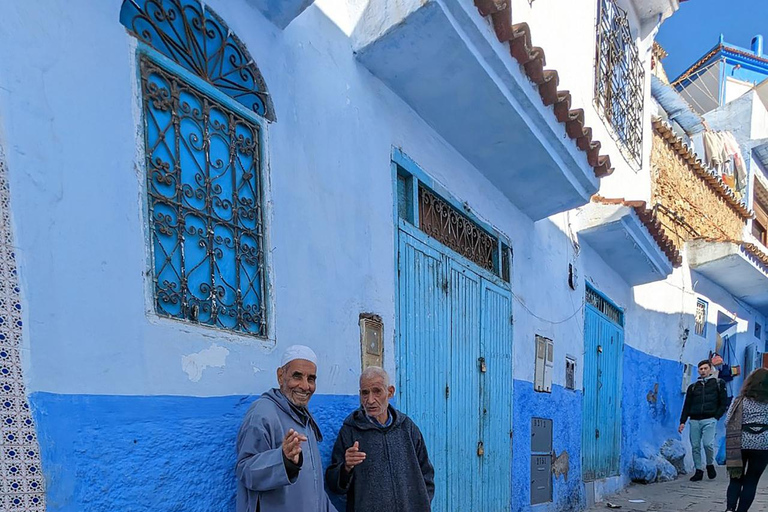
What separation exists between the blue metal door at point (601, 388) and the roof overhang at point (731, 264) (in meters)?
3.59

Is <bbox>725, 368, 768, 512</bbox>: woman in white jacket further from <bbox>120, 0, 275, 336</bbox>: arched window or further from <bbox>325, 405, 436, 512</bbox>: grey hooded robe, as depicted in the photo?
<bbox>120, 0, 275, 336</bbox>: arched window

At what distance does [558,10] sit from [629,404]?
5815 mm

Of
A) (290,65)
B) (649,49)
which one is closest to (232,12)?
(290,65)

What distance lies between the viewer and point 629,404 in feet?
30.3

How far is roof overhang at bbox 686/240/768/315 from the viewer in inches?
445

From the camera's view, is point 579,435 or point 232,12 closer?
point 232,12

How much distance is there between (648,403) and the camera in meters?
10.0

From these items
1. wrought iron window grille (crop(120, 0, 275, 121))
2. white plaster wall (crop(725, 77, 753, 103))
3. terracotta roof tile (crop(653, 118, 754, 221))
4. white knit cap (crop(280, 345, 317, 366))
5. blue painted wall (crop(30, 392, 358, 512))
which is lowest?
blue painted wall (crop(30, 392, 358, 512))

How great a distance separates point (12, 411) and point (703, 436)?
9273mm

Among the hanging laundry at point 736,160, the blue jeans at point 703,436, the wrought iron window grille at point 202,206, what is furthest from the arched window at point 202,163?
the hanging laundry at point 736,160

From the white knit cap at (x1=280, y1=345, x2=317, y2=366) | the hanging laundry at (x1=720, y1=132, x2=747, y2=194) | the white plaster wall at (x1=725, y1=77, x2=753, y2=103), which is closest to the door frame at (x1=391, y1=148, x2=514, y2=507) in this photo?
the white knit cap at (x1=280, y1=345, x2=317, y2=366)

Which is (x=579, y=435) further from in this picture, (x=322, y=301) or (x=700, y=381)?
(x=322, y=301)

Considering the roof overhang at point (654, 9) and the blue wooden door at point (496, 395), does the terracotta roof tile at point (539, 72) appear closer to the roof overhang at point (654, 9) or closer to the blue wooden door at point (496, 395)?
the blue wooden door at point (496, 395)

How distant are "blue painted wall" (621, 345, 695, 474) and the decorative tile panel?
28.2 ft
